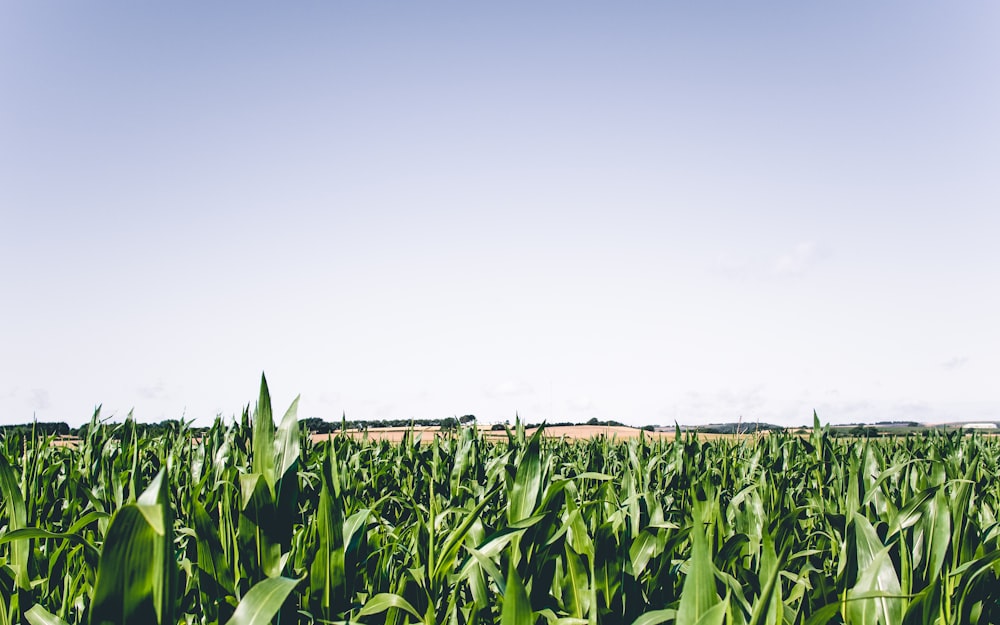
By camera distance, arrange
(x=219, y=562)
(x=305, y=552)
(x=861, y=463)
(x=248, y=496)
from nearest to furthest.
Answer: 1. (x=248, y=496)
2. (x=219, y=562)
3. (x=305, y=552)
4. (x=861, y=463)

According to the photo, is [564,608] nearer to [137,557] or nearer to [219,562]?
[219,562]

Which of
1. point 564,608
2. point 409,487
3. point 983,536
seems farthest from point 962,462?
point 564,608

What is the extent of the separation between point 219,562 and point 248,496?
469 millimetres

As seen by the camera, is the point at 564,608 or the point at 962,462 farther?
the point at 962,462

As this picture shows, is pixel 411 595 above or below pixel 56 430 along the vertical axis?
below

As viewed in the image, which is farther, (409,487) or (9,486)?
(409,487)

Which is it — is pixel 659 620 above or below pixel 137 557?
below

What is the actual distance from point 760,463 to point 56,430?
690 cm

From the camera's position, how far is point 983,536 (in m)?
3.41

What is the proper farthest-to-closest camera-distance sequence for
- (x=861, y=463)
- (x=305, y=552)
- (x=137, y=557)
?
1. (x=861, y=463)
2. (x=305, y=552)
3. (x=137, y=557)

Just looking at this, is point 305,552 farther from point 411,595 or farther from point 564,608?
point 564,608

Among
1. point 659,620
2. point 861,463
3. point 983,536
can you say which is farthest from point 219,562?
point 861,463

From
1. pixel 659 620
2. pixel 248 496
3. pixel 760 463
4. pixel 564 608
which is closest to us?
pixel 659 620

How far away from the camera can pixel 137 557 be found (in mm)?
1109
